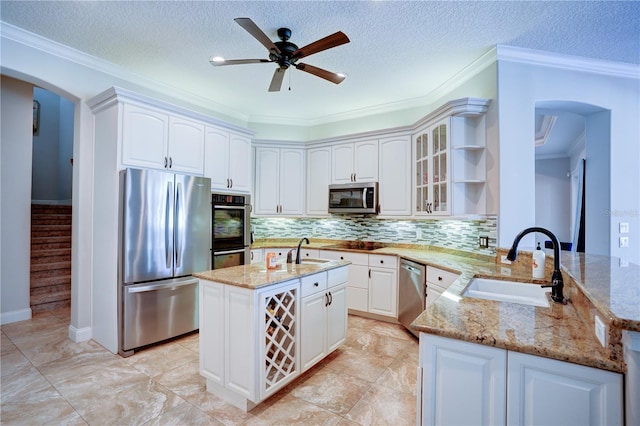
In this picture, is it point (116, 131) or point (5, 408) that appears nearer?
point (5, 408)

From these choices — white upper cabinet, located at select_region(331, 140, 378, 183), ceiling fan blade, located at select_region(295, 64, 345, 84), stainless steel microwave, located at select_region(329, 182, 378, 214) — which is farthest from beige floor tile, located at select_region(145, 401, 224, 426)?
white upper cabinet, located at select_region(331, 140, 378, 183)

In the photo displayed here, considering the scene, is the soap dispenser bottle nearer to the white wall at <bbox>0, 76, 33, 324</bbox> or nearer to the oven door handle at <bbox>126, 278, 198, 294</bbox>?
the oven door handle at <bbox>126, 278, 198, 294</bbox>

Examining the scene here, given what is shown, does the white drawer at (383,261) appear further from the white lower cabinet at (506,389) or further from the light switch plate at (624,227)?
the white lower cabinet at (506,389)

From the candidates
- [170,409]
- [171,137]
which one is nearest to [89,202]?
[171,137]

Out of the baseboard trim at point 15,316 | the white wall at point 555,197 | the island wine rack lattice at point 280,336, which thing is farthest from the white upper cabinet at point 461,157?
the baseboard trim at point 15,316

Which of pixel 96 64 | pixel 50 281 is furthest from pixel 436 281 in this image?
pixel 50 281

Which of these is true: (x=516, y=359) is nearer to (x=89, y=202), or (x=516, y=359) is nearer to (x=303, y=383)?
(x=303, y=383)

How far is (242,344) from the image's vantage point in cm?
196

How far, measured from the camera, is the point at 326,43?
6.75 ft

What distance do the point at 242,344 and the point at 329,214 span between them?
111 inches

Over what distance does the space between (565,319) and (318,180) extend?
12.0ft

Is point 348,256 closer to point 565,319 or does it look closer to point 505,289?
point 505,289

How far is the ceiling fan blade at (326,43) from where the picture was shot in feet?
6.47

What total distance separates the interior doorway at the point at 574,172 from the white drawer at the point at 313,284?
9.06 feet
